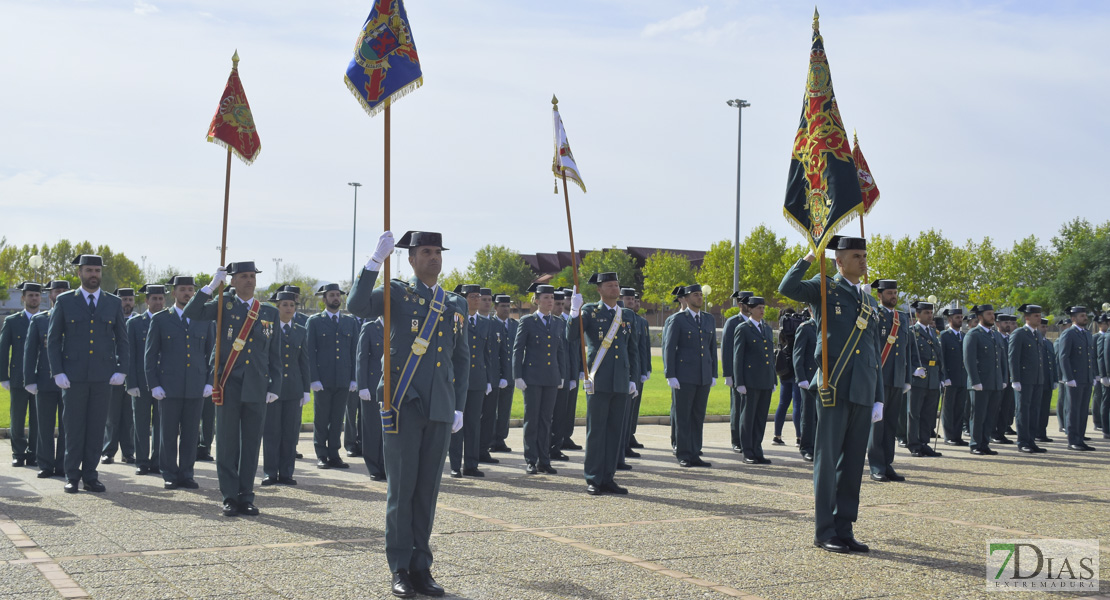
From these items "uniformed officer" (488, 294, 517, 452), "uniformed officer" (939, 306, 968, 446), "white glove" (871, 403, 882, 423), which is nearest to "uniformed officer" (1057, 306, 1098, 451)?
"uniformed officer" (939, 306, 968, 446)

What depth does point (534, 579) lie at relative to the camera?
6.20 m

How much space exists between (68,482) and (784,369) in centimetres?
1031

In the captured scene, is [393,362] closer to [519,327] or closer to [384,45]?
[384,45]

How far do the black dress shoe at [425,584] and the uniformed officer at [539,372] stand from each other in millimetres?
5876

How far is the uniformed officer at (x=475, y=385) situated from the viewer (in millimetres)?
11578

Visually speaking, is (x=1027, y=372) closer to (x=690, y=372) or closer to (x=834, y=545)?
(x=690, y=372)

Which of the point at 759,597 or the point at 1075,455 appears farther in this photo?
the point at 1075,455

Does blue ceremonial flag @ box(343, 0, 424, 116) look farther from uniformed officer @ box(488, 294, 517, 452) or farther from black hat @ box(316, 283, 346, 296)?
uniformed officer @ box(488, 294, 517, 452)

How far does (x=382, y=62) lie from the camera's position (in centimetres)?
701

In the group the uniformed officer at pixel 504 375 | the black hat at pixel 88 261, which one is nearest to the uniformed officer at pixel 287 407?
the black hat at pixel 88 261

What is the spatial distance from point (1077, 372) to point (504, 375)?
9.64 metres

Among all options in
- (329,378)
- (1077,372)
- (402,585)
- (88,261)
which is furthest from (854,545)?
(1077,372)

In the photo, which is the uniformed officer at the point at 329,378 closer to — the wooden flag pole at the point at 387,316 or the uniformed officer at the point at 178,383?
the uniformed officer at the point at 178,383

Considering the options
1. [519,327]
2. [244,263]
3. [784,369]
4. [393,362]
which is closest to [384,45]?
[393,362]
